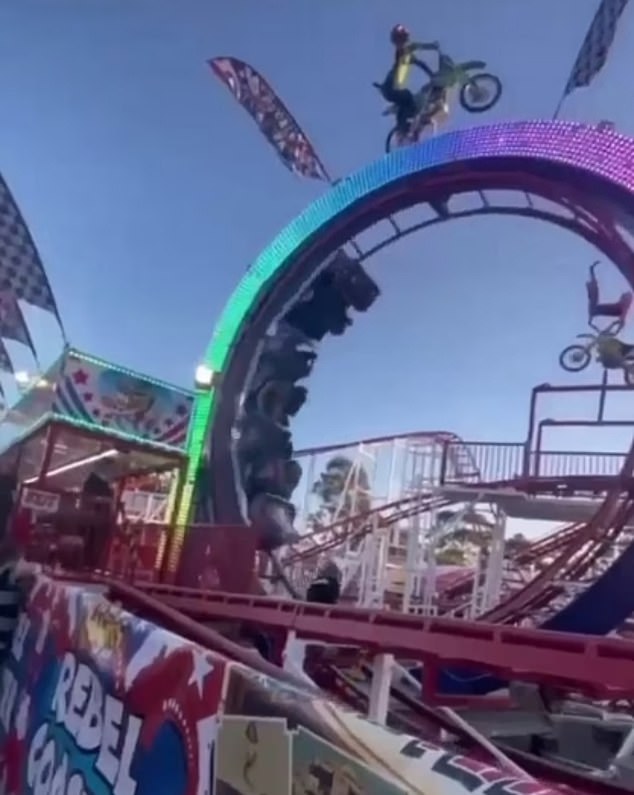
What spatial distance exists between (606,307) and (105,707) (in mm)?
10117

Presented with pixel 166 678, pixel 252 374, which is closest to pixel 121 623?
pixel 166 678

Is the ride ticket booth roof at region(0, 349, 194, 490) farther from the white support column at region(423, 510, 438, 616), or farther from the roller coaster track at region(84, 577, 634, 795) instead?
the roller coaster track at region(84, 577, 634, 795)

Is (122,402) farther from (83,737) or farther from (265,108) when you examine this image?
(265,108)

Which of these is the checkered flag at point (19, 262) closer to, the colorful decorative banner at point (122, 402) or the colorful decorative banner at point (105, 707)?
the colorful decorative banner at point (122, 402)

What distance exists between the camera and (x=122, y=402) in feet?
33.1

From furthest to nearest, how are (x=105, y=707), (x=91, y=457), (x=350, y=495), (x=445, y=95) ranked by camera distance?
(x=350, y=495) < (x=445, y=95) < (x=91, y=457) < (x=105, y=707)

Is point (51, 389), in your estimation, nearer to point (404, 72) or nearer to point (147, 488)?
point (147, 488)

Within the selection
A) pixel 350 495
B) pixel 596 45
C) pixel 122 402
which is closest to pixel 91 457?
pixel 122 402

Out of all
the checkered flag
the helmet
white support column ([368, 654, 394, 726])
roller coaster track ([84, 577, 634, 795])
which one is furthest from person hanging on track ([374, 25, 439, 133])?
white support column ([368, 654, 394, 726])

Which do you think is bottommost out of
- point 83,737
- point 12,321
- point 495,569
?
point 83,737

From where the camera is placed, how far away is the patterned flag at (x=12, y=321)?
16.7 m

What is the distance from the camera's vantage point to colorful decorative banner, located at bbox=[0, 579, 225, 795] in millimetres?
2531

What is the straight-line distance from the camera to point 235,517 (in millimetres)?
12969

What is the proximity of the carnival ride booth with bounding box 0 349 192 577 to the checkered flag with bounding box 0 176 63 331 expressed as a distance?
13.5 feet
